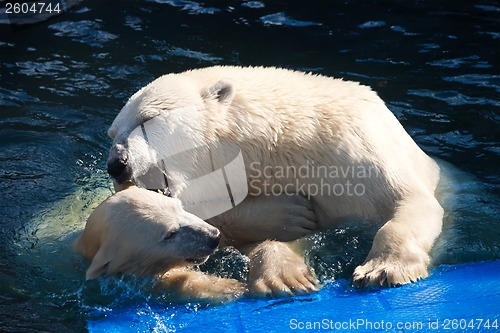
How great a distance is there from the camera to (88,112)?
6.36m

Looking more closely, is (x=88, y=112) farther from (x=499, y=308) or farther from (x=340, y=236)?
(x=499, y=308)

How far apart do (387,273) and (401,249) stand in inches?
6.3

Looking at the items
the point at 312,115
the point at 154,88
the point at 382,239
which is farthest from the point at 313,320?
the point at 154,88

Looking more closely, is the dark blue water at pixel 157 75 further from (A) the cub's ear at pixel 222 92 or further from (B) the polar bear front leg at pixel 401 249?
(A) the cub's ear at pixel 222 92

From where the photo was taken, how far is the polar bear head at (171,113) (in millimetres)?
4180

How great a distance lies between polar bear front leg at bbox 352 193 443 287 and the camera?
12.9 ft

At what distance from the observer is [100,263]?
4.11 metres

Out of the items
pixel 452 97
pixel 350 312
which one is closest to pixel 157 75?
pixel 452 97

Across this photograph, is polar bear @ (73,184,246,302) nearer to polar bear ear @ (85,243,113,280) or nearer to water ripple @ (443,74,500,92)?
polar bear ear @ (85,243,113,280)

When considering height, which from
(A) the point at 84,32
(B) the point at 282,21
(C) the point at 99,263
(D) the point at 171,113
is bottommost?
(C) the point at 99,263

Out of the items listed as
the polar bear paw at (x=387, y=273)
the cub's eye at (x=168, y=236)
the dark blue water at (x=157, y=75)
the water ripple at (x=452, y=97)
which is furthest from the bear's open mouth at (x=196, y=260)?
the water ripple at (x=452, y=97)

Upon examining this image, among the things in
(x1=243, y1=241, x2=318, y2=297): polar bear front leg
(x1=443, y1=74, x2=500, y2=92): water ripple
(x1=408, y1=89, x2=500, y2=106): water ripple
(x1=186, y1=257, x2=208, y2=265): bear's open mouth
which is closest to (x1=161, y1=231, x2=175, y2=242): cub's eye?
(x1=186, y1=257, x2=208, y2=265): bear's open mouth

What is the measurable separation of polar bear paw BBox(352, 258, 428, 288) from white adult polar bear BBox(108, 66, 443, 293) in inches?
4.0

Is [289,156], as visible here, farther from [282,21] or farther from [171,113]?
[282,21]
